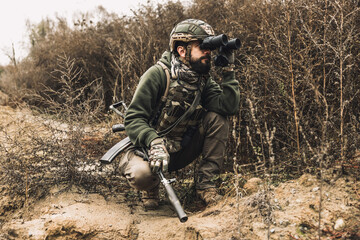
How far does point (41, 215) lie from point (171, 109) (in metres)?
1.47

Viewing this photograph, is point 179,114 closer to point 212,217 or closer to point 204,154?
point 204,154

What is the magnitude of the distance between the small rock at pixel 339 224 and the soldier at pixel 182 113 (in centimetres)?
101

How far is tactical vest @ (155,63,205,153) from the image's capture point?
9.69 ft

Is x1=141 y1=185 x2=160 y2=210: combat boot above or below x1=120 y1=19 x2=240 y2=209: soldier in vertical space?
below

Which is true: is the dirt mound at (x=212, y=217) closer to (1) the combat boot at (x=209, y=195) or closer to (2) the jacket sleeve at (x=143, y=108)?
(1) the combat boot at (x=209, y=195)

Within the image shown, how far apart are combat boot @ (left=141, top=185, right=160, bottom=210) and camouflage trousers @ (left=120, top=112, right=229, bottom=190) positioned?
125mm

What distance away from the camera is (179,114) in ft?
9.87

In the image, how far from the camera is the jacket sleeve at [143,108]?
9.04ft

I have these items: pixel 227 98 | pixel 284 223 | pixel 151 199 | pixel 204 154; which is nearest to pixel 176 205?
pixel 284 223

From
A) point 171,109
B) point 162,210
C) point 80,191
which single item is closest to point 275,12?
point 171,109

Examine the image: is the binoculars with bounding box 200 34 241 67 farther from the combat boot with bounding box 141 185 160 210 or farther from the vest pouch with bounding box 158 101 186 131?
the combat boot with bounding box 141 185 160 210

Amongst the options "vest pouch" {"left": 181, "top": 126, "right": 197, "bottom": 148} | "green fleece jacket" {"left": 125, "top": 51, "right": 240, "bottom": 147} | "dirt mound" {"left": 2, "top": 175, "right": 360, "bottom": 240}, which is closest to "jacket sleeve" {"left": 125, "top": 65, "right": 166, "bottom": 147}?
"green fleece jacket" {"left": 125, "top": 51, "right": 240, "bottom": 147}

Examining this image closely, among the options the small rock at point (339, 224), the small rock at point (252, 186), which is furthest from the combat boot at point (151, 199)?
the small rock at point (339, 224)

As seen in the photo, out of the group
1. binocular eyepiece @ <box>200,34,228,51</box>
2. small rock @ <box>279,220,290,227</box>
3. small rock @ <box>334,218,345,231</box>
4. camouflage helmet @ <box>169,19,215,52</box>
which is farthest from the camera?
camouflage helmet @ <box>169,19,215,52</box>
